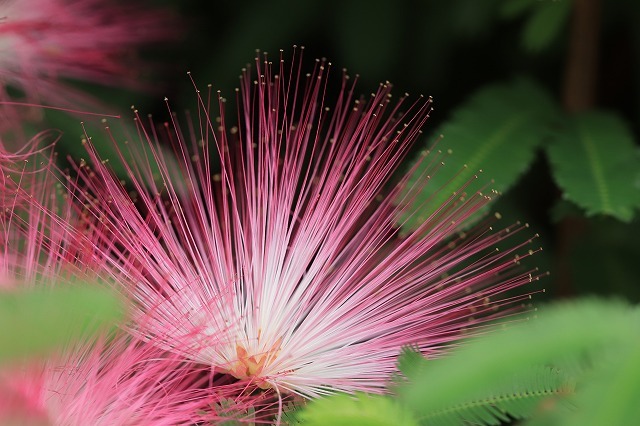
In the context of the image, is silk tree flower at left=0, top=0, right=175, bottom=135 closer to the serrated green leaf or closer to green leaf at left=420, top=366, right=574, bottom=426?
the serrated green leaf

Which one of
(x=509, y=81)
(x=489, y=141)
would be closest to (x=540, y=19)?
(x=509, y=81)

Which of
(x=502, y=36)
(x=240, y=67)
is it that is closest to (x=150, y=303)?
(x=240, y=67)

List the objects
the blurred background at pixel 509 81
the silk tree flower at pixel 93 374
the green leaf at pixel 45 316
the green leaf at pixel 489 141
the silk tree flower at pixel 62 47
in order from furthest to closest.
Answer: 1. the silk tree flower at pixel 62 47
2. the blurred background at pixel 509 81
3. the green leaf at pixel 489 141
4. the silk tree flower at pixel 93 374
5. the green leaf at pixel 45 316

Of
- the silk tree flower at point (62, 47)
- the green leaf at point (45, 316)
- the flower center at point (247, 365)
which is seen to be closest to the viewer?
the green leaf at point (45, 316)

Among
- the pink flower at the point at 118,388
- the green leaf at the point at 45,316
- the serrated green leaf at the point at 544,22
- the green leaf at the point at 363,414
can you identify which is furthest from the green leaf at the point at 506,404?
the serrated green leaf at the point at 544,22

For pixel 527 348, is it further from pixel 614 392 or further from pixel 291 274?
pixel 291 274

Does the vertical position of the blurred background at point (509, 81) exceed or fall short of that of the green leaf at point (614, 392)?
it exceeds it

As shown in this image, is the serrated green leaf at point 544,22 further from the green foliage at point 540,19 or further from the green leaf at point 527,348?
the green leaf at point 527,348
